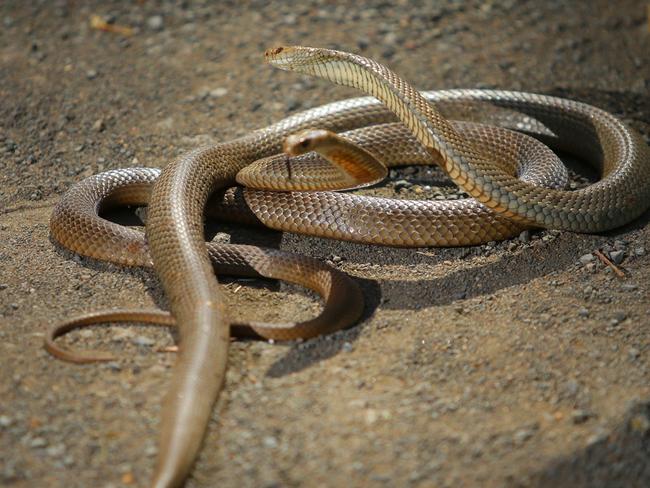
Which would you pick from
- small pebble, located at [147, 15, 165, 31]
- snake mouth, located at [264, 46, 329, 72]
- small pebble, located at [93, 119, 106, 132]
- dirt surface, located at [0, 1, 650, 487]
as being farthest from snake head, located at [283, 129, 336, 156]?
small pebble, located at [147, 15, 165, 31]

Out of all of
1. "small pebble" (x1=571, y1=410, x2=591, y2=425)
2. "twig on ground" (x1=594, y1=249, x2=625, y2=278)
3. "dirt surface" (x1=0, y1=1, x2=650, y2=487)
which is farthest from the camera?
"twig on ground" (x1=594, y1=249, x2=625, y2=278)

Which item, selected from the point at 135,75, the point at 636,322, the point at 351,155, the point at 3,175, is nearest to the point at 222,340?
the point at 351,155

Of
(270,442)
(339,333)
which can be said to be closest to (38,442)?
(270,442)

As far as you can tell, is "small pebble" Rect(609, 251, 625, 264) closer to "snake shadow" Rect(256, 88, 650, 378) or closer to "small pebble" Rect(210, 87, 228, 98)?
"snake shadow" Rect(256, 88, 650, 378)

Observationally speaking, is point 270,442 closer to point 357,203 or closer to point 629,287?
point 357,203

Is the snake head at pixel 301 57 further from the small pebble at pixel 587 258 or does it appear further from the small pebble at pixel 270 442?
the small pebble at pixel 270 442

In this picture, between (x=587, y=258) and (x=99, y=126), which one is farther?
(x=99, y=126)
